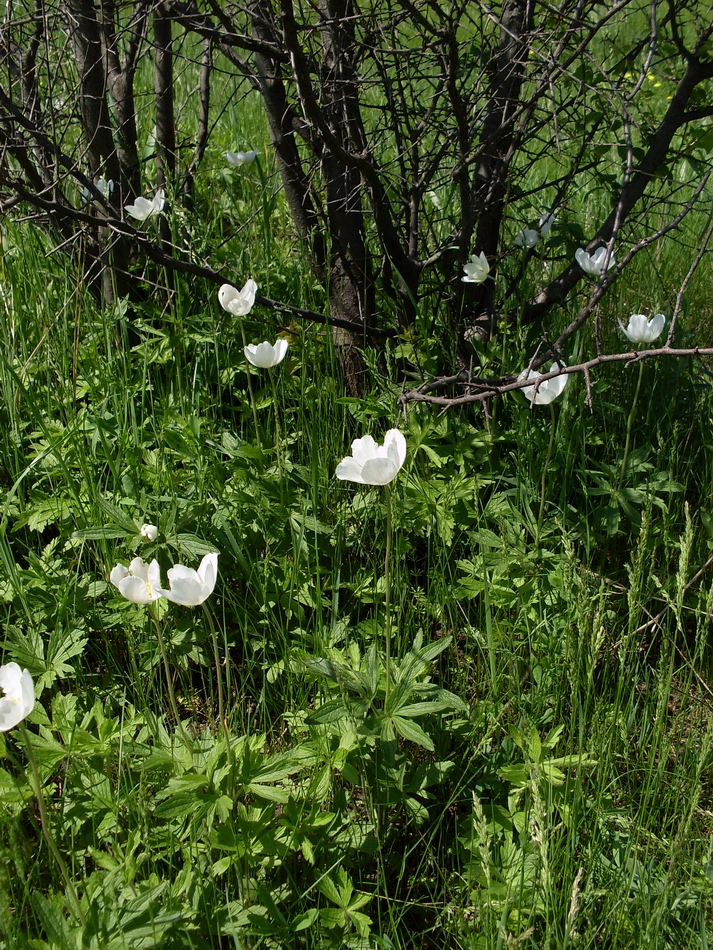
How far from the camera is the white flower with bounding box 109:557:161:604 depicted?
4.92 ft

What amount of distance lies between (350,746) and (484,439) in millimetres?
1046

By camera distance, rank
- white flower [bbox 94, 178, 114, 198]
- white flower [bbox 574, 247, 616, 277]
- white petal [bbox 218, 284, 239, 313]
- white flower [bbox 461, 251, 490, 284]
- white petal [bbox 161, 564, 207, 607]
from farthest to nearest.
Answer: white flower [bbox 94, 178, 114, 198], white flower [bbox 461, 251, 490, 284], white flower [bbox 574, 247, 616, 277], white petal [bbox 218, 284, 239, 313], white petal [bbox 161, 564, 207, 607]

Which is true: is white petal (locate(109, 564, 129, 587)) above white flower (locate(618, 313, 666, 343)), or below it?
below

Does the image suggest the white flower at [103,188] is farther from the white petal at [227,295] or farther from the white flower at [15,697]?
the white flower at [15,697]

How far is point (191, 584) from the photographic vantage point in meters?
1.44

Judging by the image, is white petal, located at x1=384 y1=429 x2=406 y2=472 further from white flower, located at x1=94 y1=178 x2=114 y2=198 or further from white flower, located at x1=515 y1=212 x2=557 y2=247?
white flower, located at x1=94 y1=178 x2=114 y2=198

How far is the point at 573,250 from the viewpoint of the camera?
8.71ft

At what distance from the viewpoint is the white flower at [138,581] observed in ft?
4.92

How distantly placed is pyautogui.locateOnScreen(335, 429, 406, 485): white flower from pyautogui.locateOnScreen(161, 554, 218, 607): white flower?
1.02 feet

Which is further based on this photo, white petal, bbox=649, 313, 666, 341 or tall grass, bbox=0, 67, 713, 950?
white petal, bbox=649, 313, 666, 341

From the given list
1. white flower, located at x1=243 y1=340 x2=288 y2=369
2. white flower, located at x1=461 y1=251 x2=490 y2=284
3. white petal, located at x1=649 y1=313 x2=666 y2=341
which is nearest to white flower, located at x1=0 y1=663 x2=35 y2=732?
white flower, located at x1=243 y1=340 x2=288 y2=369

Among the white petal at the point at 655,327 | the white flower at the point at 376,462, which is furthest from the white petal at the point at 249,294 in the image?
the white petal at the point at 655,327

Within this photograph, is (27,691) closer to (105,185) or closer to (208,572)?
(208,572)

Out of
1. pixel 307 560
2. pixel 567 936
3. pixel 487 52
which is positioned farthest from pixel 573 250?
pixel 567 936
